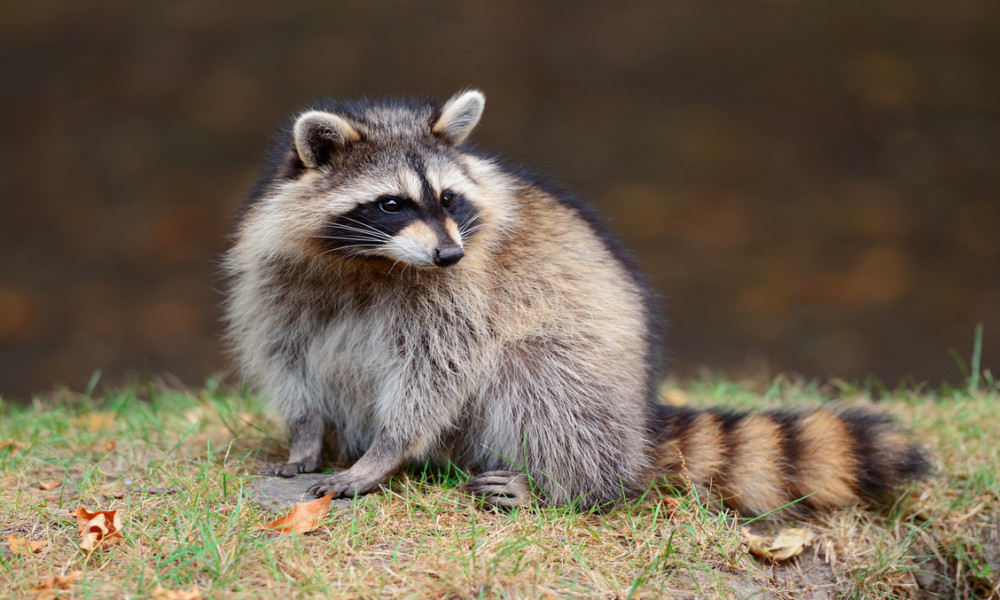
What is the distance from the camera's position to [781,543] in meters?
3.74

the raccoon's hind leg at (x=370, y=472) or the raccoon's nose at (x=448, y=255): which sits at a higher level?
the raccoon's nose at (x=448, y=255)

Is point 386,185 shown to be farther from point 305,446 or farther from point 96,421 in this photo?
point 96,421

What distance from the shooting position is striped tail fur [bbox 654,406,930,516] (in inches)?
154

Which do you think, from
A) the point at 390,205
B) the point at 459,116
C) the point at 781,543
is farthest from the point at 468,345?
the point at 781,543

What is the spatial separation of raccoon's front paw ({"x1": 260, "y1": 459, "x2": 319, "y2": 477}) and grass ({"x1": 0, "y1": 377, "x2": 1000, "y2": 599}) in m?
0.10

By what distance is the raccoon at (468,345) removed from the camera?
12.0 ft

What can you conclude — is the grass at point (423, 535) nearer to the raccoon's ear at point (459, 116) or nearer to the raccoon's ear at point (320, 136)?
the raccoon's ear at point (320, 136)

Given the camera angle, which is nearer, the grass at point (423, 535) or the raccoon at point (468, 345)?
the grass at point (423, 535)

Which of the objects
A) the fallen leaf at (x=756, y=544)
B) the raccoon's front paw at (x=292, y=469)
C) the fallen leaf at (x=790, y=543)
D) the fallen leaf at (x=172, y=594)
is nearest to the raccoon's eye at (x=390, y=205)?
the raccoon's front paw at (x=292, y=469)

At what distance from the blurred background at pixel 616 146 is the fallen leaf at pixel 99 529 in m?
5.07

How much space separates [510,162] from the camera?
4312 millimetres

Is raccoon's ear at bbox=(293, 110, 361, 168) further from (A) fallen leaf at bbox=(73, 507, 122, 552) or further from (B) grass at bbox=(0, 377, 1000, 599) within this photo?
(A) fallen leaf at bbox=(73, 507, 122, 552)

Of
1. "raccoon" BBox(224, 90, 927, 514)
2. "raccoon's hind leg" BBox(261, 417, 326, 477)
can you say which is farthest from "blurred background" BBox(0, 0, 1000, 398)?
"raccoon's hind leg" BBox(261, 417, 326, 477)

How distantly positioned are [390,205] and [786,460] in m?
1.84
